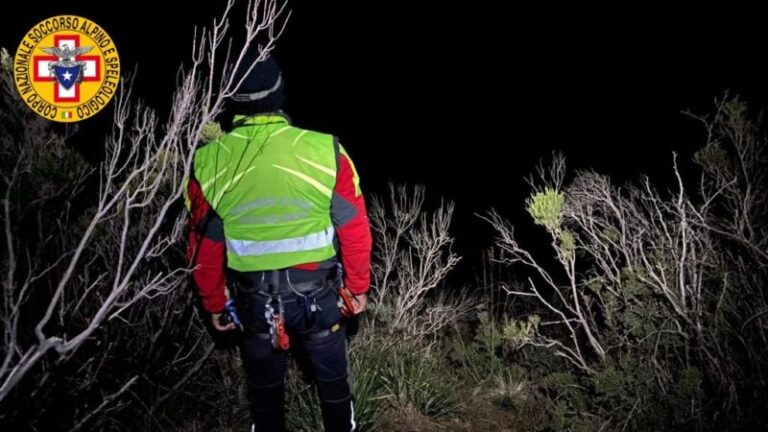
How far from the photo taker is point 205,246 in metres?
3.22

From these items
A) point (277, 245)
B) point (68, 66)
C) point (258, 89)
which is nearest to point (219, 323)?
point (277, 245)

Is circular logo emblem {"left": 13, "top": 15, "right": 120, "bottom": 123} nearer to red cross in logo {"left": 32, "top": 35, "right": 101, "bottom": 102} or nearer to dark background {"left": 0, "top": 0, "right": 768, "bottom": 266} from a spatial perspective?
red cross in logo {"left": 32, "top": 35, "right": 101, "bottom": 102}

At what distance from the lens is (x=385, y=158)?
19.3 metres

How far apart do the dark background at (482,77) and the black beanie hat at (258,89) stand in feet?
30.4

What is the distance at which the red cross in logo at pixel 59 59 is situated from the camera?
5121mm

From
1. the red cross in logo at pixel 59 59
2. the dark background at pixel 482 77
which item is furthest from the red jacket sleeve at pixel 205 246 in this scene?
the dark background at pixel 482 77

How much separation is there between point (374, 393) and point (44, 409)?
79.3 inches

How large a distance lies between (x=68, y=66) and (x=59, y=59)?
0.09 meters

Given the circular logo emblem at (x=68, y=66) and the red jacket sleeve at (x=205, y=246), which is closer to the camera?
the red jacket sleeve at (x=205, y=246)

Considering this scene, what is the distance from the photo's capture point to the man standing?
9.95 ft

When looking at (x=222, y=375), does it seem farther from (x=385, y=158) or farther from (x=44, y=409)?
(x=385, y=158)

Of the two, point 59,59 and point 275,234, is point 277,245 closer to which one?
point 275,234

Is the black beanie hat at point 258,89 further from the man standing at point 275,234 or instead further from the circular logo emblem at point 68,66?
the circular logo emblem at point 68,66

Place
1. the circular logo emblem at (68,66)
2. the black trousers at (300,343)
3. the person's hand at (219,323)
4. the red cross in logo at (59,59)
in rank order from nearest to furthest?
the black trousers at (300,343), the person's hand at (219,323), the circular logo emblem at (68,66), the red cross in logo at (59,59)
